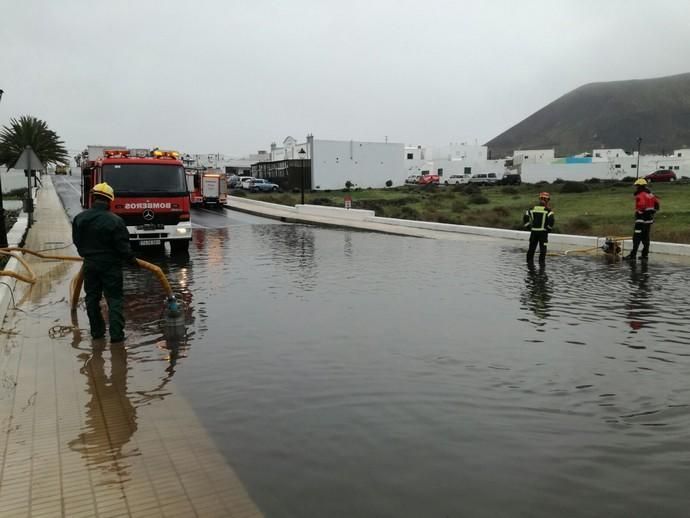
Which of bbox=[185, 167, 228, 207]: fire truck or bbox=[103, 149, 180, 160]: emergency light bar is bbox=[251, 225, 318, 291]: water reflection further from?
bbox=[185, 167, 228, 207]: fire truck

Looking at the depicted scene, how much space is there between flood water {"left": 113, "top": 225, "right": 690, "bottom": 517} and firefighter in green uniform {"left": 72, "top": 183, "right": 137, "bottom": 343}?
0.57 m

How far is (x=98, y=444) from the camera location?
436 centimetres

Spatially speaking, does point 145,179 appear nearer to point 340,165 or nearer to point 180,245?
point 180,245

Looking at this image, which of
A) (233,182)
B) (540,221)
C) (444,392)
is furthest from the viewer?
(233,182)

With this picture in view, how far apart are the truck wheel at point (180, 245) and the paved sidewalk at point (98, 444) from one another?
8543mm

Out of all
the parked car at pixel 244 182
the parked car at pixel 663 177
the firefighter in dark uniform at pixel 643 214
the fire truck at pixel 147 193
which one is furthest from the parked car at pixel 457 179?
the fire truck at pixel 147 193

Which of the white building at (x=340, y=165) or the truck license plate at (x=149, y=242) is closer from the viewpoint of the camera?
the truck license plate at (x=149, y=242)

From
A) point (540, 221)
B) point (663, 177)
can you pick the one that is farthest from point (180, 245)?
point (663, 177)

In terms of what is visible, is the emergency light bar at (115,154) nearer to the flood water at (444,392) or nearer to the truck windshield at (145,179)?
the truck windshield at (145,179)

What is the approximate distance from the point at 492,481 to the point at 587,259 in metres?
12.1

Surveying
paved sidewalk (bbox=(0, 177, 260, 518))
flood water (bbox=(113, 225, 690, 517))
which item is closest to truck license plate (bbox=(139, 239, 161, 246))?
flood water (bbox=(113, 225, 690, 517))

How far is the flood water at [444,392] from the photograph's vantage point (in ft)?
12.6

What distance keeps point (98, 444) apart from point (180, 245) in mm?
11758

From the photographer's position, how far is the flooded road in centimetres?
384
